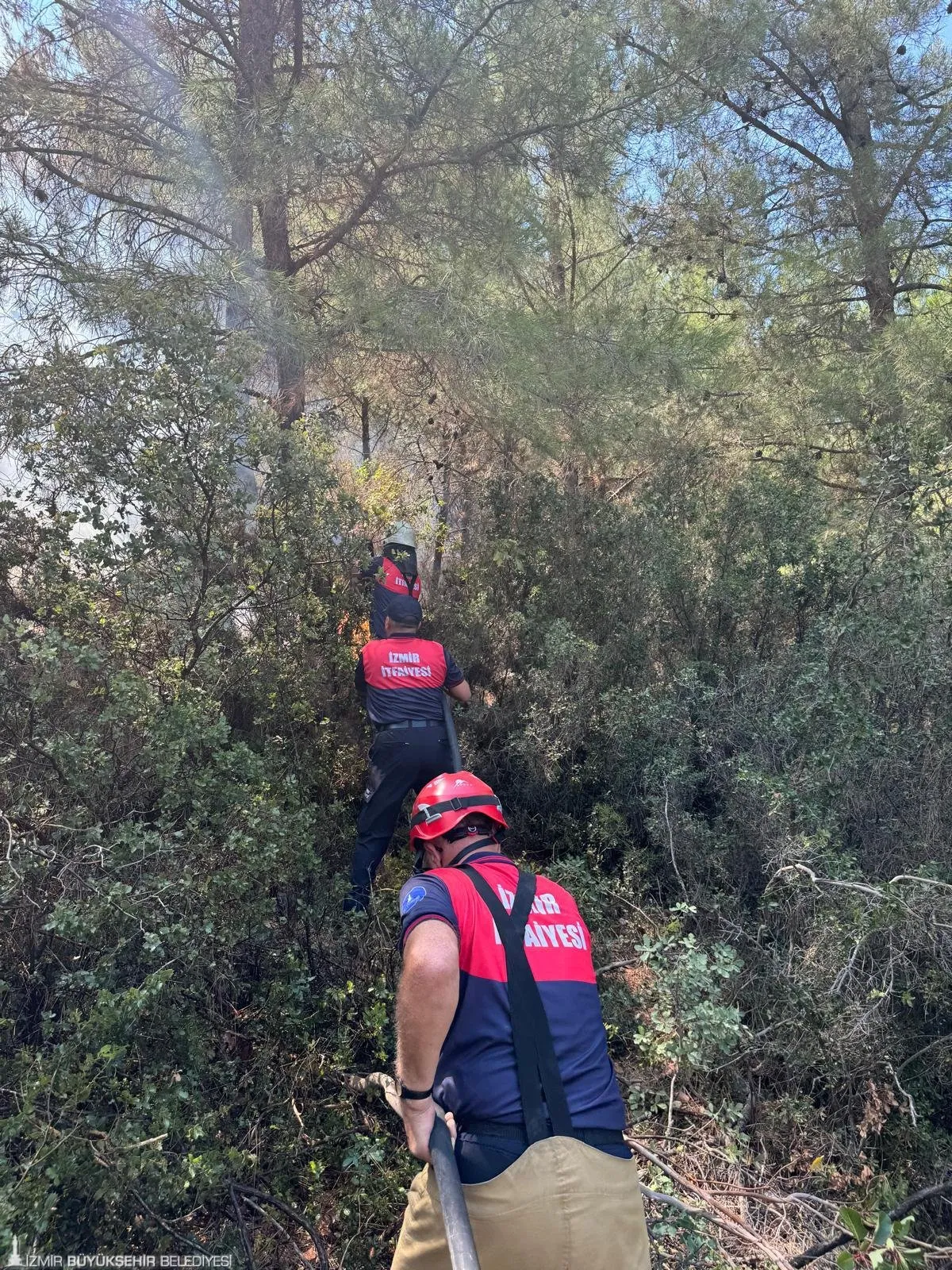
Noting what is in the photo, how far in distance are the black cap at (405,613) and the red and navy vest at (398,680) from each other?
12 cm

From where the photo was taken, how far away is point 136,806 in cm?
357

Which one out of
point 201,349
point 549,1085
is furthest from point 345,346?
point 549,1085

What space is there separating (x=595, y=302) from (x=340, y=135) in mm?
2802

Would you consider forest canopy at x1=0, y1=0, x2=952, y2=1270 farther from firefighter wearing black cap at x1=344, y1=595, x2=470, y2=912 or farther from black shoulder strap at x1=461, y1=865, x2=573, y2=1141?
black shoulder strap at x1=461, y1=865, x2=573, y2=1141

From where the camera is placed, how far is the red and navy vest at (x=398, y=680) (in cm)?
463

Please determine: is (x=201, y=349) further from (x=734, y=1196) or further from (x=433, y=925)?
(x=734, y=1196)

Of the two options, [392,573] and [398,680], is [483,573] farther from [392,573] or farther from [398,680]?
[398,680]

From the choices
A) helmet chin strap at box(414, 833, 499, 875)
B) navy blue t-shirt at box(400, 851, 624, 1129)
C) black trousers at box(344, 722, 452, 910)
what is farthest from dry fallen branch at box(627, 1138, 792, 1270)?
black trousers at box(344, 722, 452, 910)

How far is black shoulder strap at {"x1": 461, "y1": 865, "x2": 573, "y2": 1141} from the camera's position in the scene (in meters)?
2.04

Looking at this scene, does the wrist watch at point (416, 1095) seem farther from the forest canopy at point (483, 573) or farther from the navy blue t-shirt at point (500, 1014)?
the forest canopy at point (483, 573)

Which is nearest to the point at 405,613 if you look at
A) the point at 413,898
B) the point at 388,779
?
the point at 388,779

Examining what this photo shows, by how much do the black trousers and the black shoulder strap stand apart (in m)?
2.31

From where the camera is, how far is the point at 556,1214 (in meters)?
1.97

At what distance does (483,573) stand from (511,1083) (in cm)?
405
